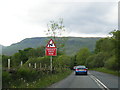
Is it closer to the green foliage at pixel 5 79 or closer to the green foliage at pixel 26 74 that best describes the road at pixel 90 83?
the green foliage at pixel 26 74

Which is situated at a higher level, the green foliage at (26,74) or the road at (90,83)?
the green foliage at (26,74)

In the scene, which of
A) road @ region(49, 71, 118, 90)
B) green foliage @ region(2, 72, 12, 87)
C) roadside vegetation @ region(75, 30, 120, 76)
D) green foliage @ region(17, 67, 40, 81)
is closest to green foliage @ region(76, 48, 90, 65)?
roadside vegetation @ region(75, 30, 120, 76)

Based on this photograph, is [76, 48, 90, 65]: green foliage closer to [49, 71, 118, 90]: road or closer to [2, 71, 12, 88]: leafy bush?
[49, 71, 118, 90]: road

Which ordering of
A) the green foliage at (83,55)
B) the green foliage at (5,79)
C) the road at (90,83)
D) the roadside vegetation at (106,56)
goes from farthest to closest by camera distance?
the green foliage at (83,55)
the roadside vegetation at (106,56)
the road at (90,83)
the green foliage at (5,79)

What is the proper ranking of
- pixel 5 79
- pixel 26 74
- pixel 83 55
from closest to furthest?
pixel 5 79
pixel 26 74
pixel 83 55

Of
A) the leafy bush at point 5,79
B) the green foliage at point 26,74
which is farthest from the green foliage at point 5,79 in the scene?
the green foliage at point 26,74

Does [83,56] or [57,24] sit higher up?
[57,24]

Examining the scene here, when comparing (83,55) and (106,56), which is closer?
(106,56)

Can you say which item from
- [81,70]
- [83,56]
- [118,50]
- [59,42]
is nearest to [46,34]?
[59,42]

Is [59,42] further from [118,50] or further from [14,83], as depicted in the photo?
[14,83]

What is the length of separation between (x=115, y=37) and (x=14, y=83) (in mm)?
25659

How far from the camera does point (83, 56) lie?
131875mm

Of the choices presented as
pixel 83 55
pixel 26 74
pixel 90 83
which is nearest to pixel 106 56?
pixel 90 83

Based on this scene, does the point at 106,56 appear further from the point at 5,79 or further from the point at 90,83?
the point at 5,79
